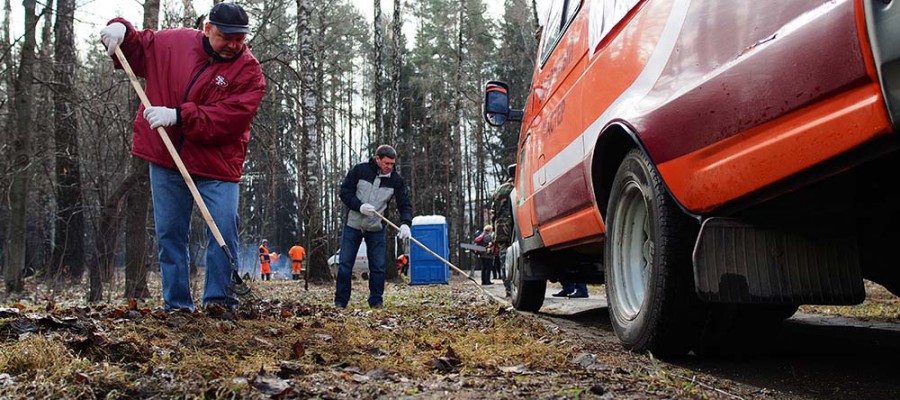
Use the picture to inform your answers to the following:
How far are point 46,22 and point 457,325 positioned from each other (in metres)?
15.0

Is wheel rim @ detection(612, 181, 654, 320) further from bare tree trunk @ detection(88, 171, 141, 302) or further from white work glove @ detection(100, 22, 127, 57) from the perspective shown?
bare tree trunk @ detection(88, 171, 141, 302)

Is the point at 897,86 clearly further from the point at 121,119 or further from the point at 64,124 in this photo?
the point at 64,124

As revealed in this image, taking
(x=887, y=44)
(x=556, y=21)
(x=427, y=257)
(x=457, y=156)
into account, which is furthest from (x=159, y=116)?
(x=457, y=156)

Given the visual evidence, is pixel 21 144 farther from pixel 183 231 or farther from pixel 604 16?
pixel 604 16

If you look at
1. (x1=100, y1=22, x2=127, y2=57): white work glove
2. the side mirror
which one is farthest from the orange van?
(x1=100, y1=22, x2=127, y2=57): white work glove

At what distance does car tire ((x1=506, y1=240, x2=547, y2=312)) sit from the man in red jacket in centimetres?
262

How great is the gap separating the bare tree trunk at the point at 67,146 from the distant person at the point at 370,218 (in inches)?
148

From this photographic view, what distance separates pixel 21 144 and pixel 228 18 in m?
10.1

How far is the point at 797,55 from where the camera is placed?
2.00 metres

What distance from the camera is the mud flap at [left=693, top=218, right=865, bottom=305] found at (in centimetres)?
243

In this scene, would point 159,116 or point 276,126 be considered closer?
point 159,116

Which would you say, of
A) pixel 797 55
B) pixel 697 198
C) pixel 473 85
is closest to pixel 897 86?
pixel 797 55

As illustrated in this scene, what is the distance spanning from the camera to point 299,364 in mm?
2662

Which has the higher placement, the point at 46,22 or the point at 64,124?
the point at 46,22
